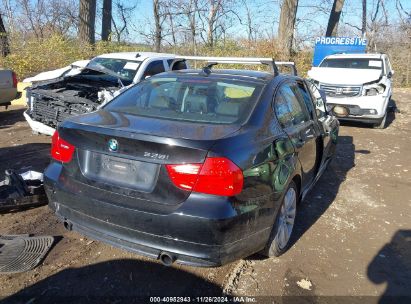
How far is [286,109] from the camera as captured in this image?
3.74m

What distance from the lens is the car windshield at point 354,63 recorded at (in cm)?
1118

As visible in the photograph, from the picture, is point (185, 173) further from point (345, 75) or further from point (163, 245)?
point (345, 75)

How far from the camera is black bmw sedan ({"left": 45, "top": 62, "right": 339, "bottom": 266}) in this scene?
102 inches

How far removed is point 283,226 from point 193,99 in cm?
139

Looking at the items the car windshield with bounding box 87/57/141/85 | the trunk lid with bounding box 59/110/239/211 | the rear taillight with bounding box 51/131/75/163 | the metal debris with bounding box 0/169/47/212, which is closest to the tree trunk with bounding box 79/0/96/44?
the car windshield with bounding box 87/57/141/85

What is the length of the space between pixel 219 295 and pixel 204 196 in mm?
922

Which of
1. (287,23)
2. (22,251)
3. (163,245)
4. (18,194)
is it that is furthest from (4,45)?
(163,245)

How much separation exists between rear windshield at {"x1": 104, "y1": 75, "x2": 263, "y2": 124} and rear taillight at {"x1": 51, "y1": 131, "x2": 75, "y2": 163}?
598mm

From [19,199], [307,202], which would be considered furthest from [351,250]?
[19,199]

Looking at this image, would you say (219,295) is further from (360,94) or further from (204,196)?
(360,94)

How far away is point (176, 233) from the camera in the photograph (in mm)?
2615

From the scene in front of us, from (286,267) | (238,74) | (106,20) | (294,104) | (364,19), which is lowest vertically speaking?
(286,267)

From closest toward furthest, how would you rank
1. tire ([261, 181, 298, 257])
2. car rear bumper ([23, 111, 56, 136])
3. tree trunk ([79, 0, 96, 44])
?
1. tire ([261, 181, 298, 257])
2. car rear bumper ([23, 111, 56, 136])
3. tree trunk ([79, 0, 96, 44])

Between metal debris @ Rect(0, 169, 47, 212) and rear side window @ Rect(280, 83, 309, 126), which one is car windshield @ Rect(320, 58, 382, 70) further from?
metal debris @ Rect(0, 169, 47, 212)
